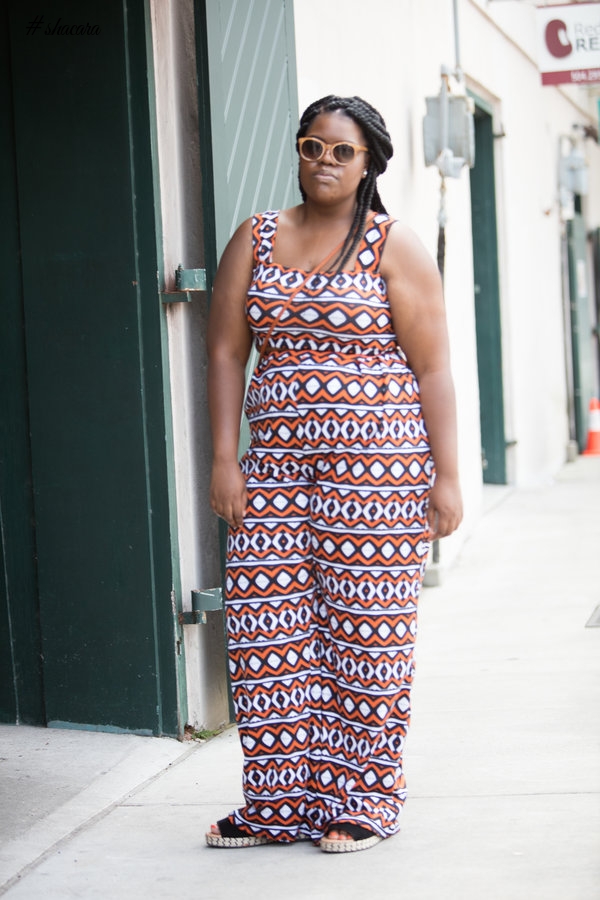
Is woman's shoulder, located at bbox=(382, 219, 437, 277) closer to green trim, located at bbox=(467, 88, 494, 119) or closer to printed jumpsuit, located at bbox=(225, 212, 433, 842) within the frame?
printed jumpsuit, located at bbox=(225, 212, 433, 842)

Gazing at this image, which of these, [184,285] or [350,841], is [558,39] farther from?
[350,841]

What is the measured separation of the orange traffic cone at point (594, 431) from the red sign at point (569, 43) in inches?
152

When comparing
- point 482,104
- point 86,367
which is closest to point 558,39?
point 482,104

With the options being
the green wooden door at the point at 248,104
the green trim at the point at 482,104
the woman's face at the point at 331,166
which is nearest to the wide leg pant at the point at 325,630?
the woman's face at the point at 331,166

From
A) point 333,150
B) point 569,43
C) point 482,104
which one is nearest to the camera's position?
point 333,150

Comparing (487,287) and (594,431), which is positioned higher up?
(487,287)

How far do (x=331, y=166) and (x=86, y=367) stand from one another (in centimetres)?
144

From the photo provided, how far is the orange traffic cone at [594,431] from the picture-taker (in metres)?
14.1

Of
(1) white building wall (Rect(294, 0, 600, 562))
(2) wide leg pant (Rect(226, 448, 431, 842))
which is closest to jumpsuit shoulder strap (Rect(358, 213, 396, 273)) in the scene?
(2) wide leg pant (Rect(226, 448, 431, 842))

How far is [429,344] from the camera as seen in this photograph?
3676 millimetres

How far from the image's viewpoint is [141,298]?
4.67 m

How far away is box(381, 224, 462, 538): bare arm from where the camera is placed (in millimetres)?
3641

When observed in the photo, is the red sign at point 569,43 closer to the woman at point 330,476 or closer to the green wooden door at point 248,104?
the green wooden door at point 248,104

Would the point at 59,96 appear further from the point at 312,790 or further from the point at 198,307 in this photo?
the point at 312,790
